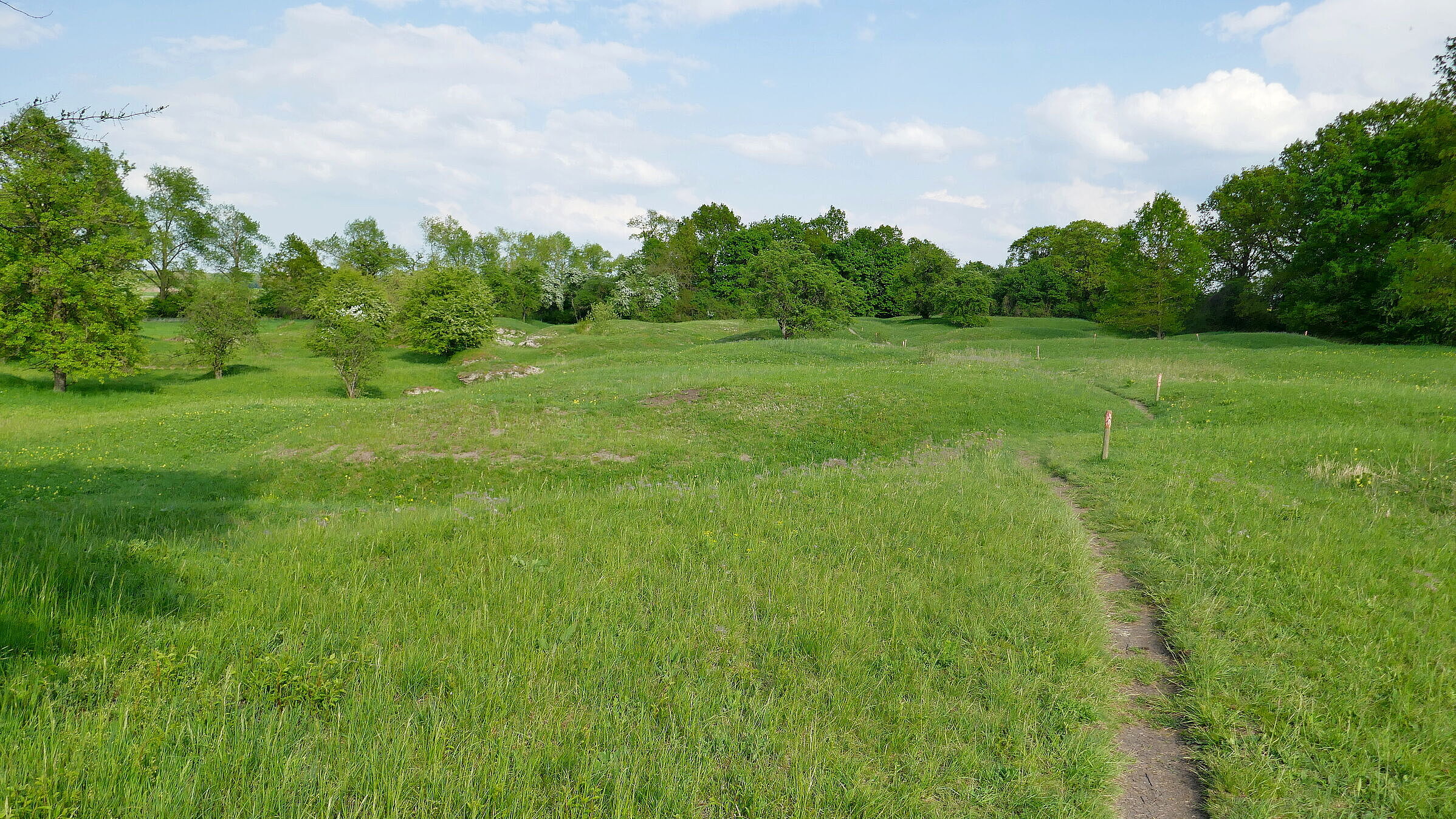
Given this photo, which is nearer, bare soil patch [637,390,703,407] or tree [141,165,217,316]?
bare soil patch [637,390,703,407]

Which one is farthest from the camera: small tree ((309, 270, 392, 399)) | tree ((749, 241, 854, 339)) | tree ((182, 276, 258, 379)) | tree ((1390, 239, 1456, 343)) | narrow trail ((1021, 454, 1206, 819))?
tree ((749, 241, 854, 339))

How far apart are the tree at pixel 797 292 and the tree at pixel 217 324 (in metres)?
38.5

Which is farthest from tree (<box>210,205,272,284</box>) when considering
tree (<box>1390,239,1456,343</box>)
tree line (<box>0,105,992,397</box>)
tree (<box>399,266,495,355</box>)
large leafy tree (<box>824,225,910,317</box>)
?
tree (<box>1390,239,1456,343</box>)

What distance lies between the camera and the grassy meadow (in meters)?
4.05

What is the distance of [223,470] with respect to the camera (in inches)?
703

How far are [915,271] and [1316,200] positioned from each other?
43682mm

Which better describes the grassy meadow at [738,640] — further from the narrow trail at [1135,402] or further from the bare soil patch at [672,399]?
the bare soil patch at [672,399]

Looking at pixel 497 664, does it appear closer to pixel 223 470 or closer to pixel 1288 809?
pixel 1288 809

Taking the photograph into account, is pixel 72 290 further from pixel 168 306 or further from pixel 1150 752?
pixel 168 306

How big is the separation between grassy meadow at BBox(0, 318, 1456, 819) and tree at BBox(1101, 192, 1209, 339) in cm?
4582

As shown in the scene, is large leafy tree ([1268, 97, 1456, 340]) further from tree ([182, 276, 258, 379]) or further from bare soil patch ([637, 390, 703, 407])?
tree ([182, 276, 258, 379])

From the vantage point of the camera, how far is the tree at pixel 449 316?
2122 inches

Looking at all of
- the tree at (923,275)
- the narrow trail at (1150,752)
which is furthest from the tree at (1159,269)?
the narrow trail at (1150,752)

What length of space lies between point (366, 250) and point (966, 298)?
91.3 meters
